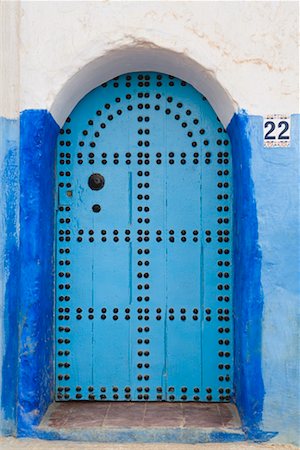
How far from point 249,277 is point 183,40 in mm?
1356

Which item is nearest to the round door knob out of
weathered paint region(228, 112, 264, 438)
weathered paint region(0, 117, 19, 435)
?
weathered paint region(0, 117, 19, 435)

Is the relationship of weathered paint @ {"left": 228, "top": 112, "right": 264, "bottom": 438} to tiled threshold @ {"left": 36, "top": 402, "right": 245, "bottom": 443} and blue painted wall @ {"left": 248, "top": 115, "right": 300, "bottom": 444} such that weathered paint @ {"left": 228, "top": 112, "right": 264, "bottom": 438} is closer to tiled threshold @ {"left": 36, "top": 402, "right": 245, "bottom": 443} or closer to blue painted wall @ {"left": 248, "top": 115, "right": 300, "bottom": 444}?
blue painted wall @ {"left": 248, "top": 115, "right": 300, "bottom": 444}

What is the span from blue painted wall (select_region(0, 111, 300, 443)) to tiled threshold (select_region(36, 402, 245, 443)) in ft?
0.37

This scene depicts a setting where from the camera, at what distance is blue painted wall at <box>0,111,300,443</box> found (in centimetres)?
325

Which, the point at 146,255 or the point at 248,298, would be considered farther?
the point at 146,255

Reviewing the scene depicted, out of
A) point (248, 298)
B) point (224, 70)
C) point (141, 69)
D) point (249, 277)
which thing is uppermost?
point (141, 69)

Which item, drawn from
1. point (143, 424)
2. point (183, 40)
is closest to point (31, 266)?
point (143, 424)

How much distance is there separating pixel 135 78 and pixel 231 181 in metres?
0.87

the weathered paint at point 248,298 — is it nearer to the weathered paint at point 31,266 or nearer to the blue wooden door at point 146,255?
the blue wooden door at point 146,255

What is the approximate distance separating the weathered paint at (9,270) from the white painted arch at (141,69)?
32 centimetres

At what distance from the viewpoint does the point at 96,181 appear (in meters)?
3.67

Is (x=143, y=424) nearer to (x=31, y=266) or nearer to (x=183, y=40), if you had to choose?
(x=31, y=266)

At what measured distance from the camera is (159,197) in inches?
145

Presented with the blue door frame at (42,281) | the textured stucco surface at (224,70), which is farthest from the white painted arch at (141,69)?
the blue door frame at (42,281)
